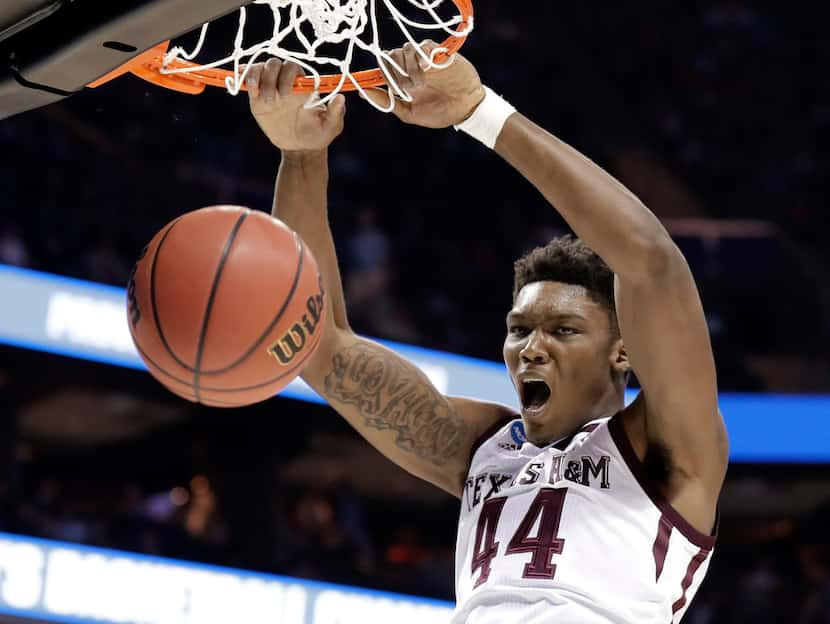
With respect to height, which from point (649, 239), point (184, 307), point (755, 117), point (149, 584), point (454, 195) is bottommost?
point (149, 584)

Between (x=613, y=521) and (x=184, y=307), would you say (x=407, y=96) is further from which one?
(x=613, y=521)

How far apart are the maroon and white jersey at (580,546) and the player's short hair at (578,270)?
33 centimetres

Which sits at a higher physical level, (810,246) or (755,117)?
(755,117)

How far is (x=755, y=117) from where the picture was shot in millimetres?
12031

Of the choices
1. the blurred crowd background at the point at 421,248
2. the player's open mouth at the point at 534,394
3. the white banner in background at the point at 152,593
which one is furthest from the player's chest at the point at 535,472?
the blurred crowd background at the point at 421,248

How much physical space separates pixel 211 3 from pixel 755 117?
→ 10.2 metres

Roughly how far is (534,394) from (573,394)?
0.35ft

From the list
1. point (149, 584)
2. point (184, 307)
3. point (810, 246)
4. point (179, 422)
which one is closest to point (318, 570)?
point (149, 584)

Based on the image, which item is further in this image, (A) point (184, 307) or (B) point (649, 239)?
(B) point (649, 239)

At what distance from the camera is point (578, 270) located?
3199 millimetres

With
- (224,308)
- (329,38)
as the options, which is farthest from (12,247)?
(224,308)

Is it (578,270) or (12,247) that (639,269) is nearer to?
(578,270)

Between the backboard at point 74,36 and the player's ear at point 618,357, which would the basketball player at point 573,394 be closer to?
the player's ear at point 618,357

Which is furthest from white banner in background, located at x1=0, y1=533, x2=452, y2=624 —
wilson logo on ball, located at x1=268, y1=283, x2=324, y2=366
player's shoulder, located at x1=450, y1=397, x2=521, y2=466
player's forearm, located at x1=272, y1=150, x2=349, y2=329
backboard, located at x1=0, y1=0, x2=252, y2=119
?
wilson logo on ball, located at x1=268, y1=283, x2=324, y2=366
